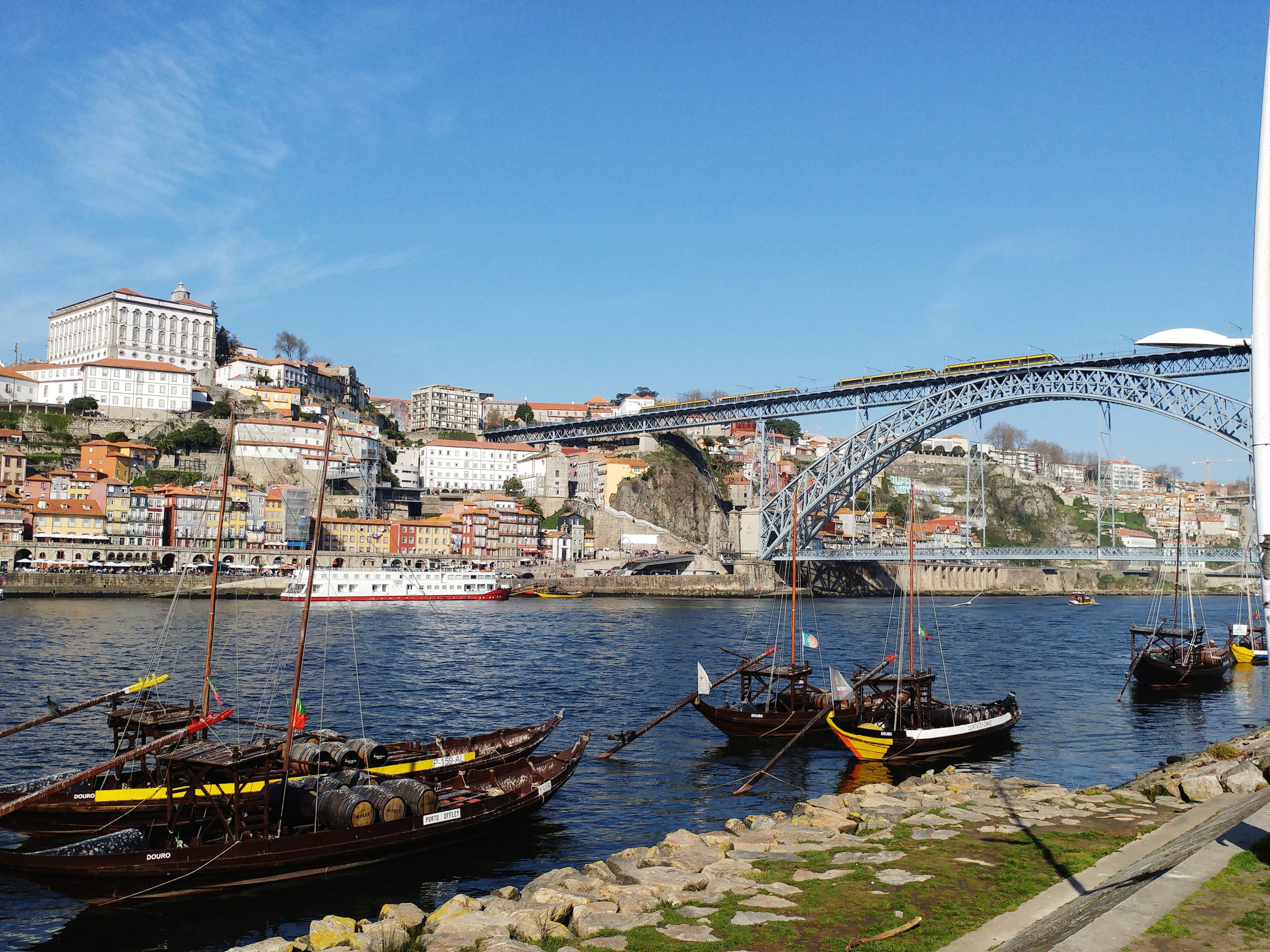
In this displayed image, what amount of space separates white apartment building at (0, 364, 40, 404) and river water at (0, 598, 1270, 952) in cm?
4153

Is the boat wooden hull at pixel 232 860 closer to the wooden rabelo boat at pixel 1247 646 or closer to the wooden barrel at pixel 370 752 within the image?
the wooden barrel at pixel 370 752

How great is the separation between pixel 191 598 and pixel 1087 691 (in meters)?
48.9

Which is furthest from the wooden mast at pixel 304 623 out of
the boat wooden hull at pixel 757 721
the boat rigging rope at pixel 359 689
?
the boat wooden hull at pixel 757 721

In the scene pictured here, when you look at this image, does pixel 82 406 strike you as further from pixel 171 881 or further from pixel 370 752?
pixel 171 881

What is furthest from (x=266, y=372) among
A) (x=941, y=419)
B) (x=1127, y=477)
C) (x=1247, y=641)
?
(x=1127, y=477)

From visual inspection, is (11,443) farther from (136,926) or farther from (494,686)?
(136,926)

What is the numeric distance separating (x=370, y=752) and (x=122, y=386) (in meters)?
83.5

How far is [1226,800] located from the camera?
39.0 ft

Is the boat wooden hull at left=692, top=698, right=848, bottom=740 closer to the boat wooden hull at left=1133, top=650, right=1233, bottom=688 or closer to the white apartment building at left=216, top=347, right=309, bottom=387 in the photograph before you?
the boat wooden hull at left=1133, top=650, right=1233, bottom=688

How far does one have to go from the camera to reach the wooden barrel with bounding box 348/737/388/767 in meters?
15.5

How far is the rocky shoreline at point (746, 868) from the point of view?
28.6 ft

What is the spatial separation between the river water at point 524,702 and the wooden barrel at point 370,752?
231 centimetres

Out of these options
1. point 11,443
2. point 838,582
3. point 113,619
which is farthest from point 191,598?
point 838,582

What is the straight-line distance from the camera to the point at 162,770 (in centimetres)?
1389
